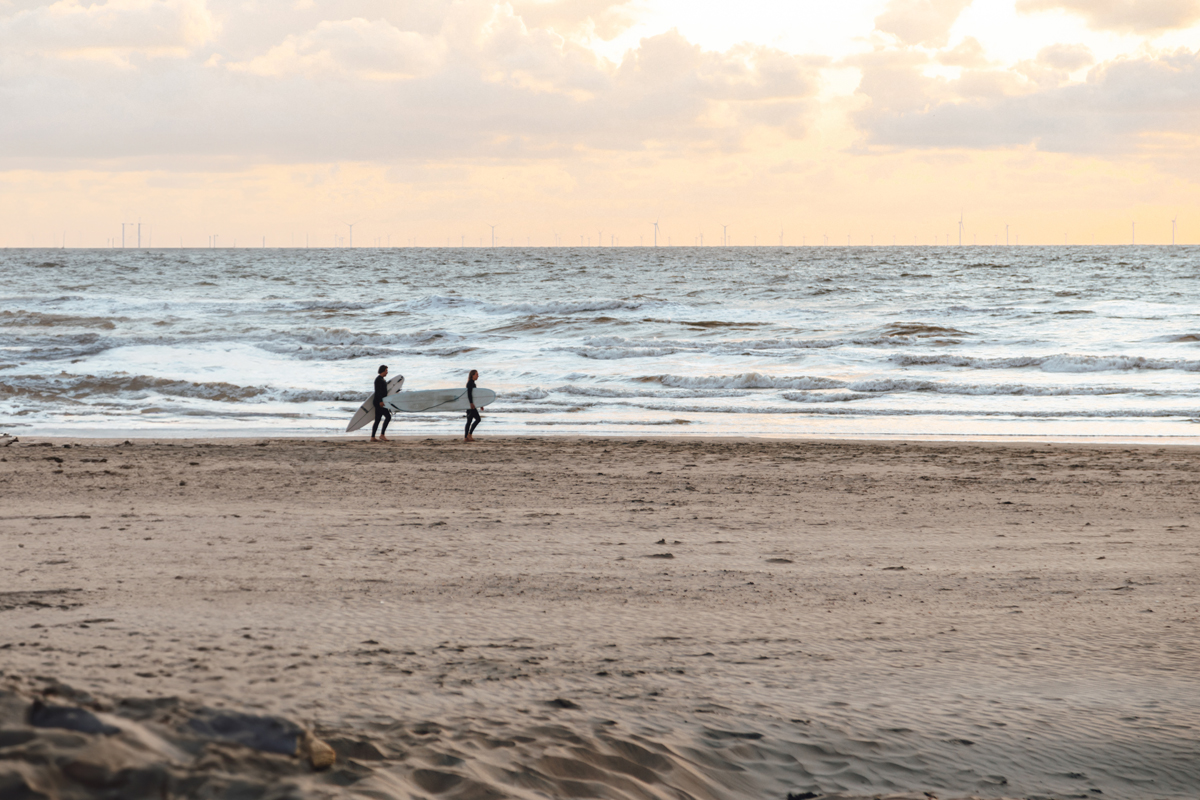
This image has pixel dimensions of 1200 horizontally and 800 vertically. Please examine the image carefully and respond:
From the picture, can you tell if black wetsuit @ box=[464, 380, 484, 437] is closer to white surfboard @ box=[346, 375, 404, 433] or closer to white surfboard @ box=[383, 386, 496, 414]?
white surfboard @ box=[346, 375, 404, 433]

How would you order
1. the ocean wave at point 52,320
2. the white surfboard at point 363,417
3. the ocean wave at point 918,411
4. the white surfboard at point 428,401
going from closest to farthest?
the white surfboard at point 363,417 → the ocean wave at point 918,411 → the white surfboard at point 428,401 → the ocean wave at point 52,320

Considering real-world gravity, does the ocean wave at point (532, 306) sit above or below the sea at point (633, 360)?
above

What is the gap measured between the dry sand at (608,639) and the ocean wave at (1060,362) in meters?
15.9

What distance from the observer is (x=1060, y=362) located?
84.1 ft

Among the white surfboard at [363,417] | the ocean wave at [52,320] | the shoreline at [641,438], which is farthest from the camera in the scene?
the ocean wave at [52,320]

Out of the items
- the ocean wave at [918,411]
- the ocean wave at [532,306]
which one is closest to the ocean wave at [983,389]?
the ocean wave at [918,411]

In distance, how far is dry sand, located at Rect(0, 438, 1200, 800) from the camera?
354 cm

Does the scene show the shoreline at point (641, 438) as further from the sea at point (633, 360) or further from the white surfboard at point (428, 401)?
the white surfboard at point (428, 401)

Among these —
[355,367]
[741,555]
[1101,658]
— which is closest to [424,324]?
[355,367]

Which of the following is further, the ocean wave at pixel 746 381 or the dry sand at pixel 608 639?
the ocean wave at pixel 746 381

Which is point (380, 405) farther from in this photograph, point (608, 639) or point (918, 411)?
point (608, 639)

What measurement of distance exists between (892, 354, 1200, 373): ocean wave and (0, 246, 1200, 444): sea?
77 mm

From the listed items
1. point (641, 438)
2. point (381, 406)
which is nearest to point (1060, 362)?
point (641, 438)

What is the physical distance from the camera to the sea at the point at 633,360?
17891 mm
